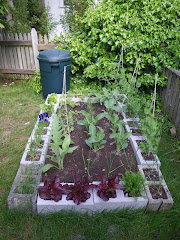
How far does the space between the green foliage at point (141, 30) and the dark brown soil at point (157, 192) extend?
9.05 ft

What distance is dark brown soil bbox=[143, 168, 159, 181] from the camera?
230 centimetres

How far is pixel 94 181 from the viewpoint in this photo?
2.22 m

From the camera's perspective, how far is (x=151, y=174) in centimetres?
237

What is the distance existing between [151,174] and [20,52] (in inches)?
199

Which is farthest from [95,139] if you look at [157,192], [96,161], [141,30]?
[141,30]

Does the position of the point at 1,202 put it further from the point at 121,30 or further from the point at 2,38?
the point at 2,38

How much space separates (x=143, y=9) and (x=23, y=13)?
18.3ft

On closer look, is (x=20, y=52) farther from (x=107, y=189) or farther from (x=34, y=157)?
(x=107, y=189)

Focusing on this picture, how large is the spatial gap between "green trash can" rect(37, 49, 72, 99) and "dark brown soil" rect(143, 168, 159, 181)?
2759mm

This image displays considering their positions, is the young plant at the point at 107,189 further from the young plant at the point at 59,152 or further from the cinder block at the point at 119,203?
the young plant at the point at 59,152

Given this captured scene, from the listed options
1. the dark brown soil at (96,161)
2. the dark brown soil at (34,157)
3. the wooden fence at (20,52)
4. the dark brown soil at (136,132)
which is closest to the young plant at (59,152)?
the dark brown soil at (96,161)

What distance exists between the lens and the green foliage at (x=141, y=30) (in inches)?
174

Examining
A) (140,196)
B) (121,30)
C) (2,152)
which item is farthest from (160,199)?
(121,30)

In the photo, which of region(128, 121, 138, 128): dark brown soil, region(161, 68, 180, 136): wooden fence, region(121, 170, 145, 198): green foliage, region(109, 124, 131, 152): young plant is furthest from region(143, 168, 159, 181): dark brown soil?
region(161, 68, 180, 136): wooden fence
